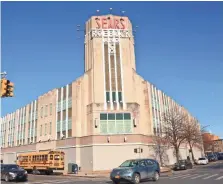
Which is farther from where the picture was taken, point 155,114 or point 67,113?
point 155,114

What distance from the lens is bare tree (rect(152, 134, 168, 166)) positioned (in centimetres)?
4865

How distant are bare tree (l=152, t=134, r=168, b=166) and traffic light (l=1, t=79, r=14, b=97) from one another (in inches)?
1364

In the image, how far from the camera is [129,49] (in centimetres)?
4778

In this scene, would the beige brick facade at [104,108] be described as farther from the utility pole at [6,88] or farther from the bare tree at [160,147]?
the utility pole at [6,88]

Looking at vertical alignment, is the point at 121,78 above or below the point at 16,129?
above

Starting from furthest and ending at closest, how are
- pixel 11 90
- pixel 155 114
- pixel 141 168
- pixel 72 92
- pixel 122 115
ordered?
pixel 155 114 → pixel 72 92 → pixel 122 115 → pixel 141 168 → pixel 11 90

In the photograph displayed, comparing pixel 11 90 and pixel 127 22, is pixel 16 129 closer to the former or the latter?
pixel 127 22

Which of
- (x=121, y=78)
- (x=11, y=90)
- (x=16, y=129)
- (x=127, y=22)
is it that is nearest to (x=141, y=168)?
(x=11, y=90)

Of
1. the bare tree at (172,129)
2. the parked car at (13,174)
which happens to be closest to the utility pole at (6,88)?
the parked car at (13,174)

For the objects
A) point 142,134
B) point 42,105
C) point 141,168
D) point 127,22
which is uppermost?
point 127,22

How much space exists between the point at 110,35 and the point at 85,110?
43.1 ft

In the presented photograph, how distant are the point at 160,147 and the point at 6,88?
37.5 m

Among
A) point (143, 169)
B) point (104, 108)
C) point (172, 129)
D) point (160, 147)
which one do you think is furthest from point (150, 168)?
point (172, 129)

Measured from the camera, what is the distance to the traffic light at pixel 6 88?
55.7 feet
